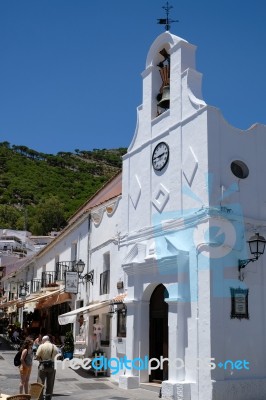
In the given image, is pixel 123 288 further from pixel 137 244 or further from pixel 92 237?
pixel 92 237

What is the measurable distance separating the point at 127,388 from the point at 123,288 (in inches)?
136

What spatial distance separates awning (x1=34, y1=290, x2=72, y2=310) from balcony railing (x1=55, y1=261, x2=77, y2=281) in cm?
132

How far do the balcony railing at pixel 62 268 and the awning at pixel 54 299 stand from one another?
52.1 inches

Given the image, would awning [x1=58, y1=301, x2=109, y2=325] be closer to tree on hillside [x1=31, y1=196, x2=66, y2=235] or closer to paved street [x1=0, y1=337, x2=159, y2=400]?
paved street [x1=0, y1=337, x2=159, y2=400]

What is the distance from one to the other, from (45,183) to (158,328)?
8528 cm

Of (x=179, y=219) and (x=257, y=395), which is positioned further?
(x=179, y=219)

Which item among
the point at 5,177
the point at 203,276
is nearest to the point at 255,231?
the point at 203,276

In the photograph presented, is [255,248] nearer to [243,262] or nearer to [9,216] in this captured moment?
[243,262]

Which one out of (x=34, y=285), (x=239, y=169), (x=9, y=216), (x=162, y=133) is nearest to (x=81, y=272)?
(x=162, y=133)

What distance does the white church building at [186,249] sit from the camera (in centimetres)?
1221

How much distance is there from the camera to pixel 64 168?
112688mm

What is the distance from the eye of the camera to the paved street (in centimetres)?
1310

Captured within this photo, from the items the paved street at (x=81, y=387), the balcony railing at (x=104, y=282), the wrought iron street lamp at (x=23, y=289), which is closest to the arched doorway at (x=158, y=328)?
the paved street at (x=81, y=387)

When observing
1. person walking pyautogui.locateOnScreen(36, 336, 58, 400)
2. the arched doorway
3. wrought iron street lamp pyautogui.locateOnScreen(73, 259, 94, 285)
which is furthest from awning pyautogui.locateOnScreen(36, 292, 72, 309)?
person walking pyautogui.locateOnScreen(36, 336, 58, 400)
